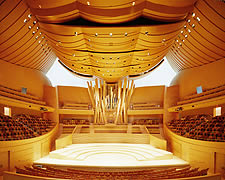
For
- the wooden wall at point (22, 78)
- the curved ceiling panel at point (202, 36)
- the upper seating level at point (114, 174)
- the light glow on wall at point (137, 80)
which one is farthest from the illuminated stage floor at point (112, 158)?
the light glow on wall at point (137, 80)

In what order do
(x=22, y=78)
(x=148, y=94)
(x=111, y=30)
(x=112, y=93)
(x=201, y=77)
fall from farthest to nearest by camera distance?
(x=148, y=94) < (x=112, y=93) < (x=22, y=78) < (x=201, y=77) < (x=111, y=30)

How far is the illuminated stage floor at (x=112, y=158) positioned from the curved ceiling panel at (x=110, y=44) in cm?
610

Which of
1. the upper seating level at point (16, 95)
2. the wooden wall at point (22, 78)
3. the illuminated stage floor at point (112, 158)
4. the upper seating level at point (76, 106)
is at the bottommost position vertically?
the illuminated stage floor at point (112, 158)

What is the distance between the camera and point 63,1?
737cm

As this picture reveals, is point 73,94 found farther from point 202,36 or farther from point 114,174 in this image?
point 114,174

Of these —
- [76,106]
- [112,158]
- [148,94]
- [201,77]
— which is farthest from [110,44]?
[76,106]

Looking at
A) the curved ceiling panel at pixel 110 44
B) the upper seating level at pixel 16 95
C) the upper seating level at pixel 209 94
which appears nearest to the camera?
the curved ceiling panel at pixel 110 44

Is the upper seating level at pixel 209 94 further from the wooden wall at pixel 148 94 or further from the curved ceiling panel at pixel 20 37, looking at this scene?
the curved ceiling panel at pixel 20 37

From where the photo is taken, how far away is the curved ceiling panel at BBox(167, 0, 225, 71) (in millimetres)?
8742

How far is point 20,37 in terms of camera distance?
10.7 metres

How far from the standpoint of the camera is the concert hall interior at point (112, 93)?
7828 millimetres

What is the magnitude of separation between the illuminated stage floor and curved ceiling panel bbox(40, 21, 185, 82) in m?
6.10

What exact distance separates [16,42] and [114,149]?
9175 millimetres

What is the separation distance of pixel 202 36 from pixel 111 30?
571 cm
